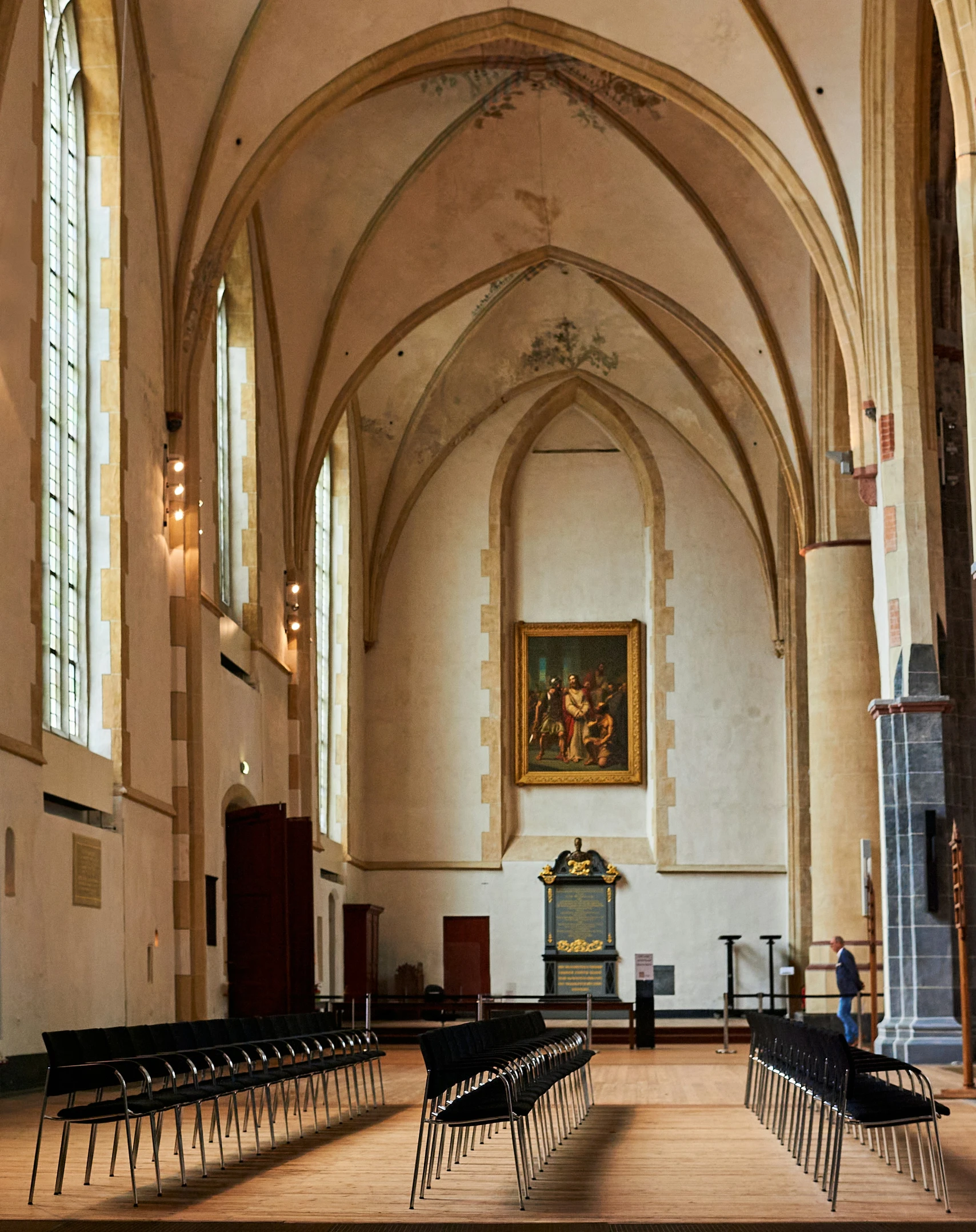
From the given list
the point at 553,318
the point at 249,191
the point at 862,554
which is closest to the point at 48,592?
the point at 249,191

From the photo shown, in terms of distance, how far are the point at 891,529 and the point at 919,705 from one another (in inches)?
60.1

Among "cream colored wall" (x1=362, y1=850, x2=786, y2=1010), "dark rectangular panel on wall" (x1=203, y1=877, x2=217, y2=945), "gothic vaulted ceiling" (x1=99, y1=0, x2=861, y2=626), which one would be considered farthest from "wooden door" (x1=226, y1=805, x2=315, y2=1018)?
"cream colored wall" (x1=362, y1=850, x2=786, y2=1010)

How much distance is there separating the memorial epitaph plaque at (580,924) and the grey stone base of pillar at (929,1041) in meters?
11.4

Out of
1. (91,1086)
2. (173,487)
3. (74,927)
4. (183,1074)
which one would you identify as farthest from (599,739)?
(91,1086)

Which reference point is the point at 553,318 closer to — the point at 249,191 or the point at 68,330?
the point at 249,191

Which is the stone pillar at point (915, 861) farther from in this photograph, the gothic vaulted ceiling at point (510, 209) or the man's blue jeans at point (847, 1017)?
the gothic vaulted ceiling at point (510, 209)

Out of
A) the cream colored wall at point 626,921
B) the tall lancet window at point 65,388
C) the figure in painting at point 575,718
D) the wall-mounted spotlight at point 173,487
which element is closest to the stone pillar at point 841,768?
the cream colored wall at point 626,921

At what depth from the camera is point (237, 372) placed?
17844 mm

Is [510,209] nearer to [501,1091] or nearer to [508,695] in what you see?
[508,695]

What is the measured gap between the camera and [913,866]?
13.0 metres

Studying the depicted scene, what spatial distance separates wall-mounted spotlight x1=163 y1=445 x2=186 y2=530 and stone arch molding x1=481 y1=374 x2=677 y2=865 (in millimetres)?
11101

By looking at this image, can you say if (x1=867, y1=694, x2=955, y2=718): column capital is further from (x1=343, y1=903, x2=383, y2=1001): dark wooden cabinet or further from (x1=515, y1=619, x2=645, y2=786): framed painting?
(x1=515, y1=619, x2=645, y2=786): framed painting

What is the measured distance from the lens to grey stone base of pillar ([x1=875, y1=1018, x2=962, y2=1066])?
1251cm

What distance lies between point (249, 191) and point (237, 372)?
288 cm
